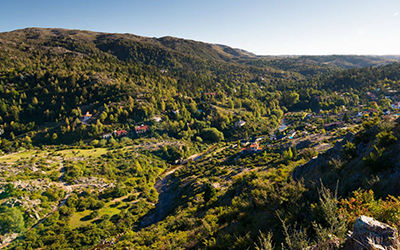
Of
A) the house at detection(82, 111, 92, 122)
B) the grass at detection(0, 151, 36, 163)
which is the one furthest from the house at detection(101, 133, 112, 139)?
the grass at detection(0, 151, 36, 163)

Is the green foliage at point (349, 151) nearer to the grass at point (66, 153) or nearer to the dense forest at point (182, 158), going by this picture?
the dense forest at point (182, 158)

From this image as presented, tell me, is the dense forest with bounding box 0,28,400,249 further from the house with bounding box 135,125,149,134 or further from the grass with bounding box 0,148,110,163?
the grass with bounding box 0,148,110,163

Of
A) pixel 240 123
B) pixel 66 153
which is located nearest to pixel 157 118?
pixel 66 153

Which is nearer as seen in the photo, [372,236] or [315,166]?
[372,236]

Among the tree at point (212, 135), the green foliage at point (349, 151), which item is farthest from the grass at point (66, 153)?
the green foliage at point (349, 151)

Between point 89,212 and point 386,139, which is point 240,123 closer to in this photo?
point 89,212
